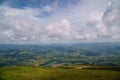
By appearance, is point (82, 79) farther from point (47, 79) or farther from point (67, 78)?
point (47, 79)

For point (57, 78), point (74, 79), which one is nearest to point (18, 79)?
point (57, 78)

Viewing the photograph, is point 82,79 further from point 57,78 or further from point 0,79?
point 0,79

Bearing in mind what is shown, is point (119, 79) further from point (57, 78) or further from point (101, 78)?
point (57, 78)

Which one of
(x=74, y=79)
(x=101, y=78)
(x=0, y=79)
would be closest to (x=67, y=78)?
(x=74, y=79)

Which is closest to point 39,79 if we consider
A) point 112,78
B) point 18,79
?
point 18,79

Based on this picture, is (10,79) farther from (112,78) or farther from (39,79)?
(112,78)

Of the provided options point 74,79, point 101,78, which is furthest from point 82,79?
point 101,78
